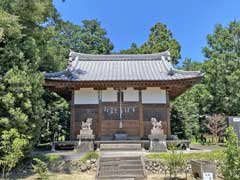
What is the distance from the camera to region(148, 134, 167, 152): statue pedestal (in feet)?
44.6

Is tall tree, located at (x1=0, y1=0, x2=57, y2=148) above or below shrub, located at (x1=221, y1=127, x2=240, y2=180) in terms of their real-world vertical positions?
above

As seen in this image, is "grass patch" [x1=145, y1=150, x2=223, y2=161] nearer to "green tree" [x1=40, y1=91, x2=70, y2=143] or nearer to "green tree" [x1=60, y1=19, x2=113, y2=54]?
"green tree" [x1=40, y1=91, x2=70, y2=143]

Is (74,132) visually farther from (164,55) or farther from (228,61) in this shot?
(228,61)

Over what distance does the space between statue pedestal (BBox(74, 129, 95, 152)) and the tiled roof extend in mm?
3013

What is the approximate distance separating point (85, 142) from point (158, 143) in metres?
3.64

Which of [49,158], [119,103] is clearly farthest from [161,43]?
[49,158]

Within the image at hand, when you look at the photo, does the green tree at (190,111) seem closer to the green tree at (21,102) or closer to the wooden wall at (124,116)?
the wooden wall at (124,116)

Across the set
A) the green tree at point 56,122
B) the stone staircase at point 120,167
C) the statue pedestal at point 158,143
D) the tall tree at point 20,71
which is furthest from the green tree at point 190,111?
the tall tree at point 20,71

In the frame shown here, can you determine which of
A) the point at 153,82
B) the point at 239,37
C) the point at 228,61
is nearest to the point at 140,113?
the point at 153,82

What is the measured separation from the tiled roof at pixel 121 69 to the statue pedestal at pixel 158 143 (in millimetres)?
3025

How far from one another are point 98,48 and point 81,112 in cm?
3531

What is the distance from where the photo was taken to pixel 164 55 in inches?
770

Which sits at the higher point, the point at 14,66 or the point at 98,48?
the point at 98,48

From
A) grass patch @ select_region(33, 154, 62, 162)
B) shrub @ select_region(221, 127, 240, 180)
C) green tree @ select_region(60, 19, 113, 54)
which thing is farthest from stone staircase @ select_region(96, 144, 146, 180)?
green tree @ select_region(60, 19, 113, 54)
